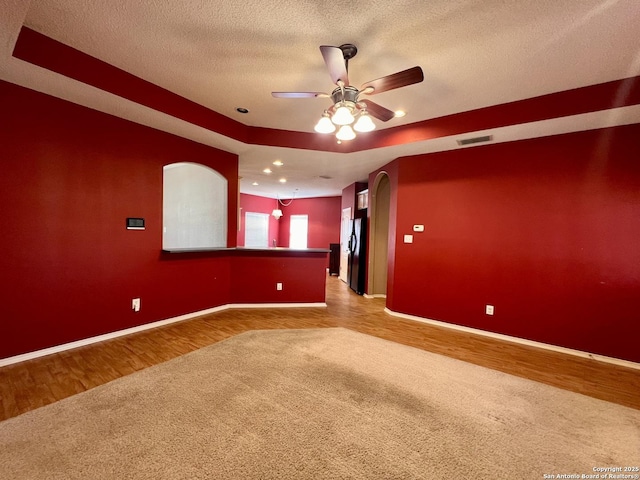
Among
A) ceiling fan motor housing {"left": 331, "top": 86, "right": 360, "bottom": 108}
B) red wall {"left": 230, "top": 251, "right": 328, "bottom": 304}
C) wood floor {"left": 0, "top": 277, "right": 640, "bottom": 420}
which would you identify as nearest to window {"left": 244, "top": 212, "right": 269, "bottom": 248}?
red wall {"left": 230, "top": 251, "right": 328, "bottom": 304}

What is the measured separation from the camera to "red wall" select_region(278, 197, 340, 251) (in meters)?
8.68

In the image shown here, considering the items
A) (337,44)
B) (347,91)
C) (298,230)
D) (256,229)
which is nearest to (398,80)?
(347,91)

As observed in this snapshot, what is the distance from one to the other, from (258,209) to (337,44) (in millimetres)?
7572

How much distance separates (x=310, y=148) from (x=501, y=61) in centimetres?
239

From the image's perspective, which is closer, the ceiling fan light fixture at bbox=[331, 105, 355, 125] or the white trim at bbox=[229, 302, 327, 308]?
the ceiling fan light fixture at bbox=[331, 105, 355, 125]

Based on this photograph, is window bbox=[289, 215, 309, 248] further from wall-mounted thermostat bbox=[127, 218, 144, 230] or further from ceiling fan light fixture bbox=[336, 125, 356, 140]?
ceiling fan light fixture bbox=[336, 125, 356, 140]

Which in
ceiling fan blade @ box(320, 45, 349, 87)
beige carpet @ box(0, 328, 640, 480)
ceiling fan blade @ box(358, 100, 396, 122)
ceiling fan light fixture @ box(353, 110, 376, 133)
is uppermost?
ceiling fan blade @ box(320, 45, 349, 87)

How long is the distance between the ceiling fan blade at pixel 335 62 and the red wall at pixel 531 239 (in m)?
2.41

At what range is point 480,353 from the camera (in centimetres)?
291

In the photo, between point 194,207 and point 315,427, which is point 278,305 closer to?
point 194,207

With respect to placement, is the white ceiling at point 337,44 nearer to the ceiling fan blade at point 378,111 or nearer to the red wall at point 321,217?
the ceiling fan blade at point 378,111

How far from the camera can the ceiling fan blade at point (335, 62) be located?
1700 millimetres

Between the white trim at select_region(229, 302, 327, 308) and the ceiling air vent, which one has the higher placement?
the ceiling air vent

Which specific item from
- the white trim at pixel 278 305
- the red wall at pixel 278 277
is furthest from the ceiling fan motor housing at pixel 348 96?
the white trim at pixel 278 305
